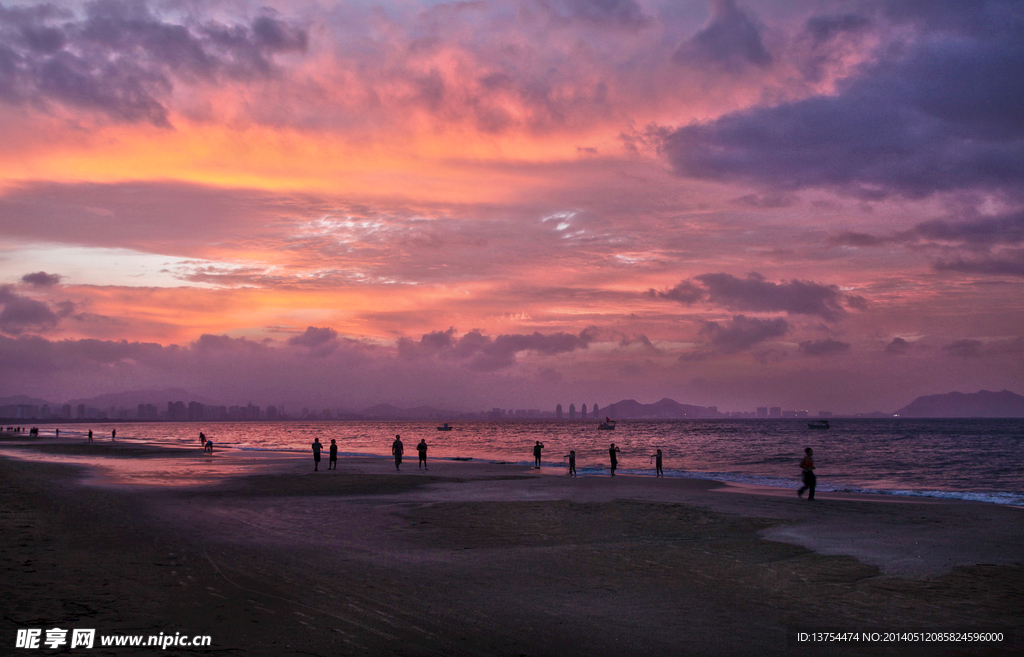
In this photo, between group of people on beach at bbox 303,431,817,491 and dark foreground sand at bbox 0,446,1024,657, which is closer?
dark foreground sand at bbox 0,446,1024,657

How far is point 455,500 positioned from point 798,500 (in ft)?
47.4

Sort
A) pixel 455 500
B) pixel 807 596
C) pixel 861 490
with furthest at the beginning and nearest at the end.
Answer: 1. pixel 861 490
2. pixel 455 500
3. pixel 807 596

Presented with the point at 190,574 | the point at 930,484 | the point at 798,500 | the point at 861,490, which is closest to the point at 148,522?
the point at 190,574

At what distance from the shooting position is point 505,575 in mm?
12398

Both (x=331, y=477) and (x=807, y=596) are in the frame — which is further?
(x=331, y=477)

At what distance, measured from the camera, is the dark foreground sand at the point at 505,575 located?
8.61 metres

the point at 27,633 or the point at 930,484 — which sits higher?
the point at 27,633

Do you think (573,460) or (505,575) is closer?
(505,575)

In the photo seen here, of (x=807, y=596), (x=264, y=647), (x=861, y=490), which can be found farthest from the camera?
(x=861, y=490)

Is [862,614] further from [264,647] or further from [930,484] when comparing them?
[930,484]

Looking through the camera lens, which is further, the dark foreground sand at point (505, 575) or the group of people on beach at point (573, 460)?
the group of people on beach at point (573, 460)

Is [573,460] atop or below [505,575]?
below

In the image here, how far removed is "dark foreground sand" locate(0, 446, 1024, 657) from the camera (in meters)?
8.61

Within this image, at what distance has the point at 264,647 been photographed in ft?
25.6
